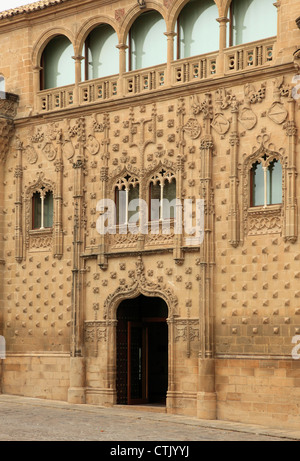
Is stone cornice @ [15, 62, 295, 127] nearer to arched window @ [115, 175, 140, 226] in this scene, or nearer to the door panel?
arched window @ [115, 175, 140, 226]

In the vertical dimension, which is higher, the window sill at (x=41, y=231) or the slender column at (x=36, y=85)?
the slender column at (x=36, y=85)

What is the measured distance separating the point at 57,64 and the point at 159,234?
608 cm

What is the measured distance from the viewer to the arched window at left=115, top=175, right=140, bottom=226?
2622 centimetres

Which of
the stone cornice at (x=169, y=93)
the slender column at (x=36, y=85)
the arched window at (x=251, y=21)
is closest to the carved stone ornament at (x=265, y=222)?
the stone cornice at (x=169, y=93)

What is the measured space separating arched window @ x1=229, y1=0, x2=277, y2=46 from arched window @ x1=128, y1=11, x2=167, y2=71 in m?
2.11

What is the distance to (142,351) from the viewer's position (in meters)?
27.1

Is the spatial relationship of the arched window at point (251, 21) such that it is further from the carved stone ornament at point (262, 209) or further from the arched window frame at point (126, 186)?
the arched window frame at point (126, 186)

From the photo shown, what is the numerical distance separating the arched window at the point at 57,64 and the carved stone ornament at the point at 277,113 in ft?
21.3

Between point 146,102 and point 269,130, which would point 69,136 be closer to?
point 146,102

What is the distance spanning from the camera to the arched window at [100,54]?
27172 millimetres

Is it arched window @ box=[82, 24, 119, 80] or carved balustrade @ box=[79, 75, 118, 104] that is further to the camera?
arched window @ box=[82, 24, 119, 80]

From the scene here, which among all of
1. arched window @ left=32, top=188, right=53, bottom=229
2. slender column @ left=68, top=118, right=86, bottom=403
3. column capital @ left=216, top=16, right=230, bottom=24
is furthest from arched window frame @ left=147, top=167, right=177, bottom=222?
column capital @ left=216, top=16, right=230, bottom=24
